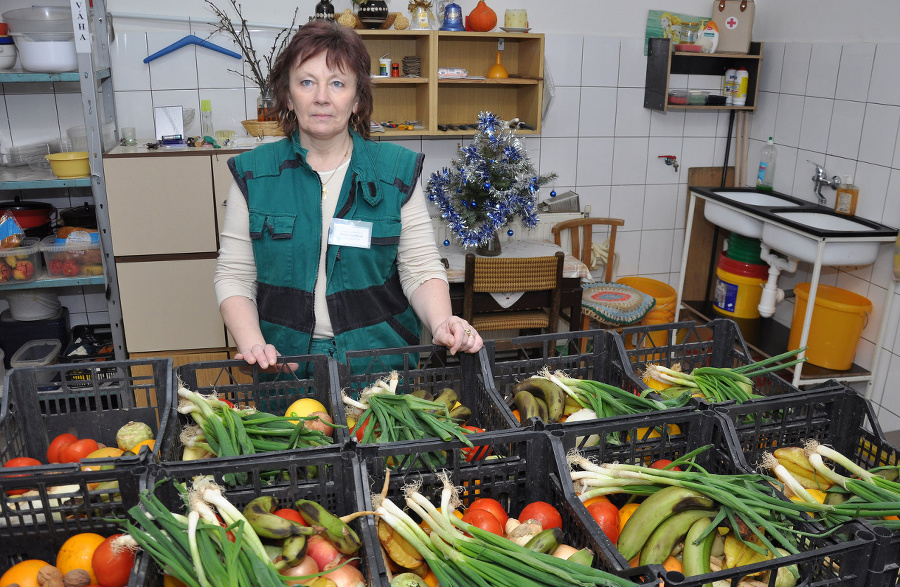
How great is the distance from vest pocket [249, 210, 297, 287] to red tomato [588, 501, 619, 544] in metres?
0.92

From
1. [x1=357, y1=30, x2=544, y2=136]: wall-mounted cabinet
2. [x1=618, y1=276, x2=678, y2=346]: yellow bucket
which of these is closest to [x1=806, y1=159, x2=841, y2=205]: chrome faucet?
[x1=618, y1=276, x2=678, y2=346]: yellow bucket

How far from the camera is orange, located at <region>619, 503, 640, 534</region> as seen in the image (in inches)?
46.4

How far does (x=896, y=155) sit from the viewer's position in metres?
3.21

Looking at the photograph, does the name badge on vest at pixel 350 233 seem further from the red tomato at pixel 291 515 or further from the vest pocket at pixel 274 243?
the red tomato at pixel 291 515

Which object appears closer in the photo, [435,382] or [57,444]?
[57,444]

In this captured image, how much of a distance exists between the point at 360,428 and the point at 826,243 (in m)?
2.48

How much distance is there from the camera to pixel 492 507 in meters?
1.17

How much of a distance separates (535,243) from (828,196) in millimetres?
1473

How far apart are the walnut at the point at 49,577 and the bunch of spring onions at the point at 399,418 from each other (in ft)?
1.58

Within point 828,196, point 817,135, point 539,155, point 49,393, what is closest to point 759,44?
point 817,135

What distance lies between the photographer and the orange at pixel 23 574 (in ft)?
3.27

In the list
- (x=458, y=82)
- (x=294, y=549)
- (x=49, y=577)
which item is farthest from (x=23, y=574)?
(x=458, y=82)

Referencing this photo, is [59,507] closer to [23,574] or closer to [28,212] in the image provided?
[23,574]

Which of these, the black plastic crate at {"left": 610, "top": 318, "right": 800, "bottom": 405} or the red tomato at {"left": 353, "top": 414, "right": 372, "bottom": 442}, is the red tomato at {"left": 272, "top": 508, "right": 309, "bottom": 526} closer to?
the red tomato at {"left": 353, "top": 414, "right": 372, "bottom": 442}
